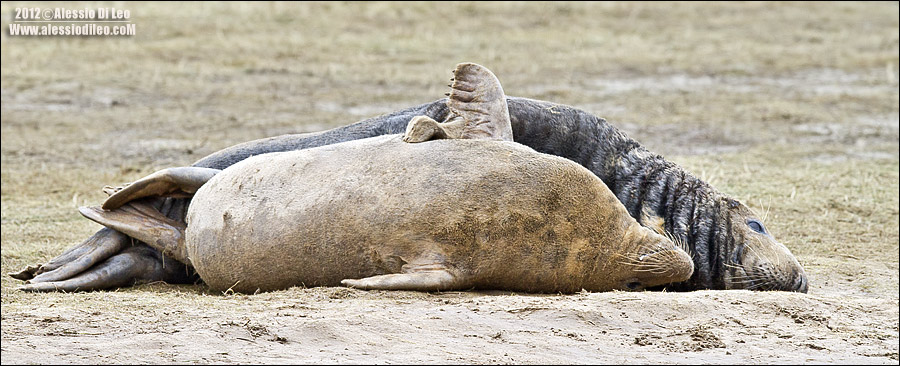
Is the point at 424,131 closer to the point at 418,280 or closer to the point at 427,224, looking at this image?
the point at 427,224

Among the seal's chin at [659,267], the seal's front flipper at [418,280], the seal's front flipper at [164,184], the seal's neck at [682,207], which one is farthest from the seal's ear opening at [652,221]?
the seal's front flipper at [164,184]

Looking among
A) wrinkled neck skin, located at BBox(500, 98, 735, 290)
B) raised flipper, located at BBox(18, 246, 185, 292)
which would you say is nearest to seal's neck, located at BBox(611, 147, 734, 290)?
wrinkled neck skin, located at BBox(500, 98, 735, 290)

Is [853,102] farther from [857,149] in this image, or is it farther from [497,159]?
[497,159]

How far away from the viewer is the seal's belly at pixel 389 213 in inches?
193

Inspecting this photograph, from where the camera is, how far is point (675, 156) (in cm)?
1069

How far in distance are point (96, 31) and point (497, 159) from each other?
1188 centimetres

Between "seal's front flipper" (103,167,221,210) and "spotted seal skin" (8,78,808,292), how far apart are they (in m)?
0.14

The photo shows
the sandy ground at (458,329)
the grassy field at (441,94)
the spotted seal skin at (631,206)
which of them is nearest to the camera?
the sandy ground at (458,329)

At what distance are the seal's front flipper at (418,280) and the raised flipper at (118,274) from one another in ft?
5.12

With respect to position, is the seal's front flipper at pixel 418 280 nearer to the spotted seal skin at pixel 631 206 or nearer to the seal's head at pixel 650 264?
the seal's head at pixel 650 264

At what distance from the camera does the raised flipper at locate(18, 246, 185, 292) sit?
5.81 metres

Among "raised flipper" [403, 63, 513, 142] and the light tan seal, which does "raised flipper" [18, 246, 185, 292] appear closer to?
the light tan seal

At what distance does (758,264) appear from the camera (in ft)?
19.1

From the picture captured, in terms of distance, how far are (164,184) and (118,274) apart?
530 millimetres
